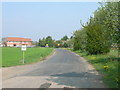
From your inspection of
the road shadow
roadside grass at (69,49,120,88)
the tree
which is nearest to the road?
the road shadow

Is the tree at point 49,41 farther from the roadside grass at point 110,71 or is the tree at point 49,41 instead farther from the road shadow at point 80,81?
the road shadow at point 80,81

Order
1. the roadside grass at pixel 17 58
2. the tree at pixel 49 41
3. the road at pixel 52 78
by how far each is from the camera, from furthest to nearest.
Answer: the tree at pixel 49 41 < the roadside grass at pixel 17 58 < the road at pixel 52 78

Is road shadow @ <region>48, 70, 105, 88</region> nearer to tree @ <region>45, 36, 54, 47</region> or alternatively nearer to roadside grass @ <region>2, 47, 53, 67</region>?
roadside grass @ <region>2, 47, 53, 67</region>

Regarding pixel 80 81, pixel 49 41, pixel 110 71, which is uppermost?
pixel 49 41

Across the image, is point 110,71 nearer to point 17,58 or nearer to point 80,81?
point 80,81

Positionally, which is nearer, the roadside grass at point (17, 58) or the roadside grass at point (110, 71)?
the roadside grass at point (110, 71)

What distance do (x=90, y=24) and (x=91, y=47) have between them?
12.9 feet

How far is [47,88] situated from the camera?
852cm

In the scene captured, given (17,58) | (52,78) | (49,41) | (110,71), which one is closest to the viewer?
(52,78)

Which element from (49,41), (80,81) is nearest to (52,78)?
(80,81)

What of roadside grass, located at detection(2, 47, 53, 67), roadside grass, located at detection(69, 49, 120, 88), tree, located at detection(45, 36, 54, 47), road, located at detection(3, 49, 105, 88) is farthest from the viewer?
tree, located at detection(45, 36, 54, 47)

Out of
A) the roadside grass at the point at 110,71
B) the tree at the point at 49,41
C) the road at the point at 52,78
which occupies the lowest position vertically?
the road at the point at 52,78

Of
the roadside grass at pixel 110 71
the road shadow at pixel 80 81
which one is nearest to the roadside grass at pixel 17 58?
the roadside grass at pixel 110 71

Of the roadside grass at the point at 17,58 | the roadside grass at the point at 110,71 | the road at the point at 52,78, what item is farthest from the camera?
the roadside grass at the point at 17,58
